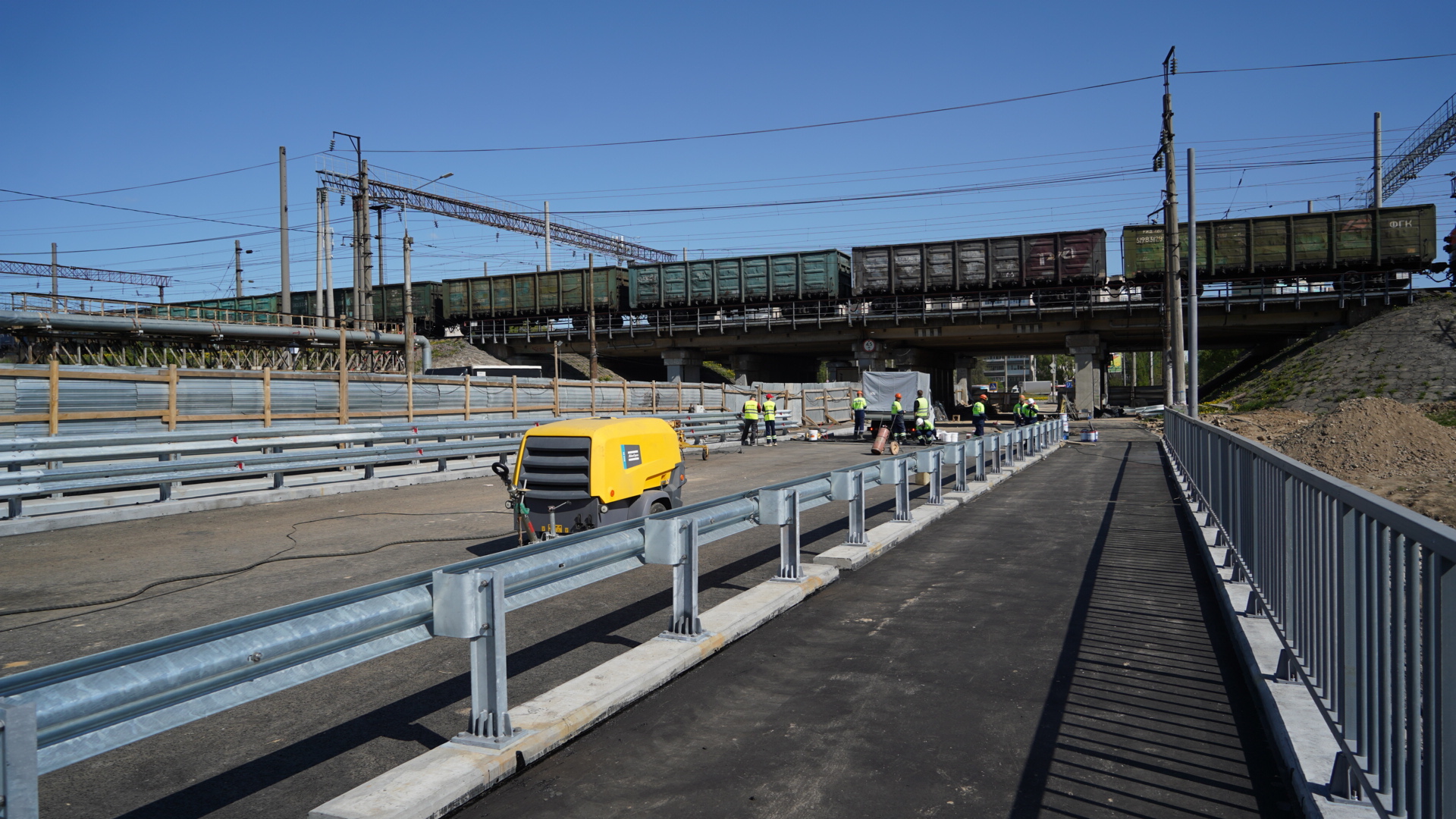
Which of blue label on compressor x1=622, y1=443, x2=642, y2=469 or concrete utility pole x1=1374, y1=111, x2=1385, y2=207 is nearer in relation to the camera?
blue label on compressor x1=622, y1=443, x2=642, y2=469

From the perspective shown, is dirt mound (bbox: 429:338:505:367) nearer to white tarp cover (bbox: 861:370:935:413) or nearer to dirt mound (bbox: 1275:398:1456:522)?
white tarp cover (bbox: 861:370:935:413)

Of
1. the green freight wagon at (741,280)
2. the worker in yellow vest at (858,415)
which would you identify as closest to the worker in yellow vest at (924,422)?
the worker in yellow vest at (858,415)

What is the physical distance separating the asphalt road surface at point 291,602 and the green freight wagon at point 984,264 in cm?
3773

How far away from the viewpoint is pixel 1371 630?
3.30 m

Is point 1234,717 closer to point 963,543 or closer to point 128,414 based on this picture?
point 963,543

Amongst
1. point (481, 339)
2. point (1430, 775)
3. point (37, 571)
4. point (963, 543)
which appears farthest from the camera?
point (481, 339)

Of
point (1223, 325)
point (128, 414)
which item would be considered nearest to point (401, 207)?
point (128, 414)

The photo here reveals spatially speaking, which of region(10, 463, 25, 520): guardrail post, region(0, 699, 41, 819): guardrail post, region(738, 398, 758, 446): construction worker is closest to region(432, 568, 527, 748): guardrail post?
region(0, 699, 41, 819): guardrail post

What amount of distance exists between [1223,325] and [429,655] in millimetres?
50236

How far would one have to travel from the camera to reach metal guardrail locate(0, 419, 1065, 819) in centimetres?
264

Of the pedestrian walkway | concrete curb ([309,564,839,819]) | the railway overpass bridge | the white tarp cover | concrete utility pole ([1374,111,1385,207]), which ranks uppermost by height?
concrete utility pole ([1374,111,1385,207])

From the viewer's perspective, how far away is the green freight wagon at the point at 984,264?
157 feet

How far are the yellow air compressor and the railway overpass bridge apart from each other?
1723 inches

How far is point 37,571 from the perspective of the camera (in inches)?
358
